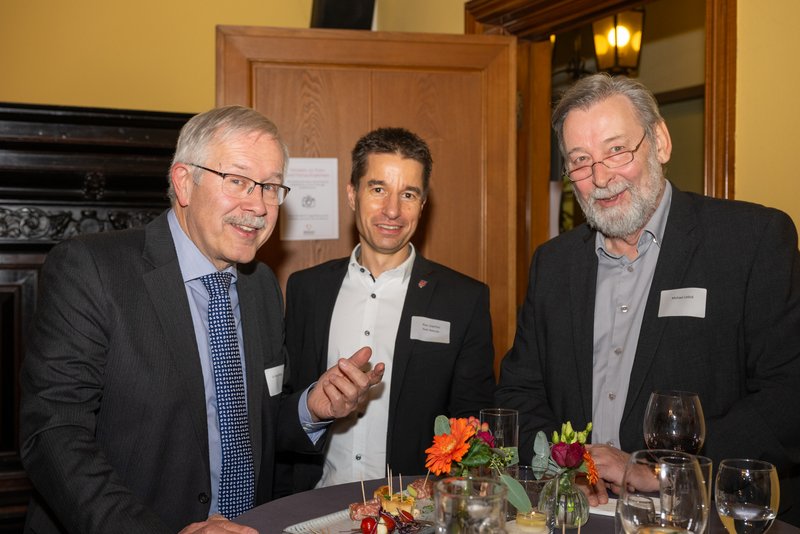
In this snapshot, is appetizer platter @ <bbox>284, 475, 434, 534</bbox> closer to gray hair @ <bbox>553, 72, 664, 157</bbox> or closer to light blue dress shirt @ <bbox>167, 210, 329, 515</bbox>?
light blue dress shirt @ <bbox>167, 210, 329, 515</bbox>

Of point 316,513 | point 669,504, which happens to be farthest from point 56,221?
point 669,504

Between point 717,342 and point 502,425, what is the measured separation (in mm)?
882

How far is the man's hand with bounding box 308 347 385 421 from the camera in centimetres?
214

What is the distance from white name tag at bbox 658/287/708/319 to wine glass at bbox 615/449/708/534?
3.42 feet

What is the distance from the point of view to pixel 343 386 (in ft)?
7.21

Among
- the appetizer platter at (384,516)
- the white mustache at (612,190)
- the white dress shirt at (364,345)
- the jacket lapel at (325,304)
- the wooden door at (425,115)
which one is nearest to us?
the appetizer platter at (384,516)

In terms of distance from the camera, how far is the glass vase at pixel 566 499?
1547 millimetres

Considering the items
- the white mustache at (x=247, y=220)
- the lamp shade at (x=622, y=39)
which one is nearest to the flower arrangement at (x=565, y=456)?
the white mustache at (x=247, y=220)

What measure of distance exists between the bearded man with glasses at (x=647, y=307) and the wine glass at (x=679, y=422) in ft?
0.96

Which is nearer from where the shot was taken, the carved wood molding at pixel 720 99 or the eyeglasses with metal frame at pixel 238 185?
the eyeglasses with metal frame at pixel 238 185

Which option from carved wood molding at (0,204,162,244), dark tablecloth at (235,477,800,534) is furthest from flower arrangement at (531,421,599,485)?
carved wood molding at (0,204,162,244)

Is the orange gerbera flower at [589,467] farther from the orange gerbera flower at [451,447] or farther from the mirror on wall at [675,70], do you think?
the mirror on wall at [675,70]

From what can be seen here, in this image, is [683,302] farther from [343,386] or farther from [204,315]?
[204,315]

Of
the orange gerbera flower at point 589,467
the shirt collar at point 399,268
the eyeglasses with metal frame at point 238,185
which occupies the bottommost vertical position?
the orange gerbera flower at point 589,467
